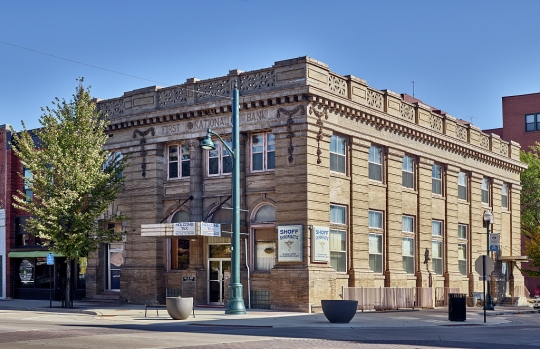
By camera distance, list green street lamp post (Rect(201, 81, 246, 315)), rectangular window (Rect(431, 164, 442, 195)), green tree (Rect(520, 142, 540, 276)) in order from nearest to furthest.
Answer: green street lamp post (Rect(201, 81, 246, 315)) → rectangular window (Rect(431, 164, 442, 195)) → green tree (Rect(520, 142, 540, 276))

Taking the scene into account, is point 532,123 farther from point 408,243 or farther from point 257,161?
point 257,161

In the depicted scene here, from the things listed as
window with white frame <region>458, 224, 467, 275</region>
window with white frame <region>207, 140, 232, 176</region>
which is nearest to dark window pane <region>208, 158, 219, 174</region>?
window with white frame <region>207, 140, 232, 176</region>

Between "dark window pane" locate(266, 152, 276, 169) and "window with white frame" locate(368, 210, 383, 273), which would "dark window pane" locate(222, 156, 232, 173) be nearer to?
"dark window pane" locate(266, 152, 276, 169)

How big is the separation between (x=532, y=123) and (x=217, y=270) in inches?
1748

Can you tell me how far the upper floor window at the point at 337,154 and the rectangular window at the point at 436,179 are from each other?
957 cm

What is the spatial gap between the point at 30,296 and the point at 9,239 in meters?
3.89

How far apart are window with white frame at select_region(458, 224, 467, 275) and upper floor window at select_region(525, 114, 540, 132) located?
1088 inches

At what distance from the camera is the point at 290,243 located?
109ft

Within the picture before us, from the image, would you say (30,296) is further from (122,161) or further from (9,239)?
(122,161)

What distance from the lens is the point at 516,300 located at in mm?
47844

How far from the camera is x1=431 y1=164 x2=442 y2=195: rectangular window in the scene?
44.1 metres

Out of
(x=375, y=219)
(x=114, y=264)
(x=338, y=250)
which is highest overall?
(x=375, y=219)

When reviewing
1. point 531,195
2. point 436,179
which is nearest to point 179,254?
point 436,179

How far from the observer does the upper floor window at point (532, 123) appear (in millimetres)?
71125
